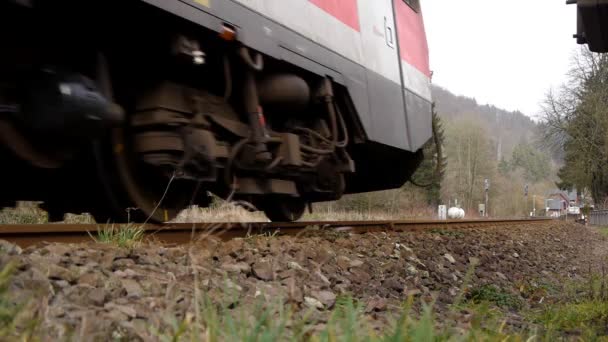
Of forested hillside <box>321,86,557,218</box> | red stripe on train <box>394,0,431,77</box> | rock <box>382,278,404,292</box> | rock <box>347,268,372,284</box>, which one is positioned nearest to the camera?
rock <box>347,268,372,284</box>

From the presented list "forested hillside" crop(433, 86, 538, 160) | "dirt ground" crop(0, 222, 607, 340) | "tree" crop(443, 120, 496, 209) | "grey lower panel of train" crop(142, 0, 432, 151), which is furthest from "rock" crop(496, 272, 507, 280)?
"forested hillside" crop(433, 86, 538, 160)

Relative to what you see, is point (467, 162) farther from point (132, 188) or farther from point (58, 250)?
point (58, 250)

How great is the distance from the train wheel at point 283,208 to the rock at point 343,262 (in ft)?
9.15

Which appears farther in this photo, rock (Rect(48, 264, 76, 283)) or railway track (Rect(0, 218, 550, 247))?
railway track (Rect(0, 218, 550, 247))

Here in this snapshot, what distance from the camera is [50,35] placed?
4098 mm

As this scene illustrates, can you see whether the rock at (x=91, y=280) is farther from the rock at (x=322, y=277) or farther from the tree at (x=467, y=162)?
the tree at (x=467, y=162)

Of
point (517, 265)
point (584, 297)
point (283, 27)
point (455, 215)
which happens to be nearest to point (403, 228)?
point (517, 265)

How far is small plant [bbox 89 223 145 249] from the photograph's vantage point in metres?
3.88

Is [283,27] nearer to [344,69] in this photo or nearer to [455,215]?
[344,69]

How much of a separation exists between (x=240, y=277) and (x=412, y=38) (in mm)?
5910

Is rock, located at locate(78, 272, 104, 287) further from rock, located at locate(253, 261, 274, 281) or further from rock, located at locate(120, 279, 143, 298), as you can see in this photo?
rock, located at locate(253, 261, 274, 281)

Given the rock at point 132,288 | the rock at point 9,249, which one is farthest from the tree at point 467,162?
the rock at point 9,249

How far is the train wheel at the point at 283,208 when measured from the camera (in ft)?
24.6

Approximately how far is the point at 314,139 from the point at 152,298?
384 cm
